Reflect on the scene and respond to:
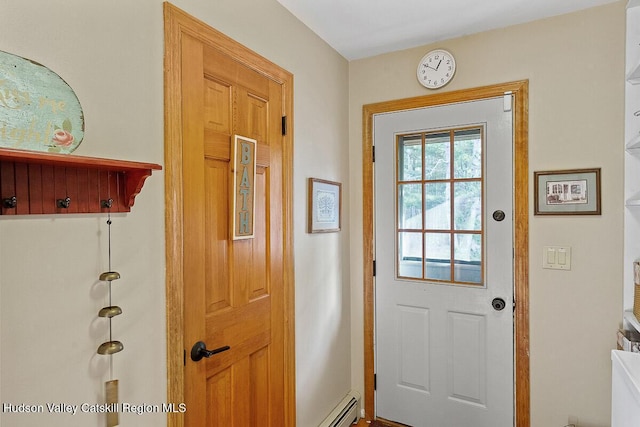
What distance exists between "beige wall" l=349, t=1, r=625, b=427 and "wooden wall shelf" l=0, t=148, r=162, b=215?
2.05m

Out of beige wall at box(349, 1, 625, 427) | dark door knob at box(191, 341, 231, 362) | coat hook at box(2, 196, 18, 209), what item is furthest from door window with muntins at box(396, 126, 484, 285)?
coat hook at box(2, 196, 18, 209)

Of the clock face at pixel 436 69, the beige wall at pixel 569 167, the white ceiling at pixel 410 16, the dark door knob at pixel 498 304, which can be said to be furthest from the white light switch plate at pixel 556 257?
the white ceiling at pixel 410 16

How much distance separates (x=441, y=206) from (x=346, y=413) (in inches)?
59.2

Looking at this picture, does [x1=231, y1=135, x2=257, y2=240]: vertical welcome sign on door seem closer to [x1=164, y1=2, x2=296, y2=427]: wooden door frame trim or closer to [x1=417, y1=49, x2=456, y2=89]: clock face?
[x1=164, y1=2, x2=296, y2=427]: wooden door frame trim

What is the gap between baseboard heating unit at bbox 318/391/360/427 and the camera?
2209mm

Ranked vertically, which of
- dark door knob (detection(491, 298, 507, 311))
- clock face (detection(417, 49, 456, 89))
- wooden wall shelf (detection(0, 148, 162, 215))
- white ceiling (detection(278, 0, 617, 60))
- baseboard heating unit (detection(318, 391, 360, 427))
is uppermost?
white ceiling (detection(278, 0, 617, 60))

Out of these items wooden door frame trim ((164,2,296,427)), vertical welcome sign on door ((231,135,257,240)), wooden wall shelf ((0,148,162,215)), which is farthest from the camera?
vertical welcome sign on door ((231,135,257,240))

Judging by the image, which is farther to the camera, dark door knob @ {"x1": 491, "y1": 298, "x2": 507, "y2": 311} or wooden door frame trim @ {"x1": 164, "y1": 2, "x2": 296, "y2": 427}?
dark door knob @ {"x1": 491, "y1": 298, "x2": 507, "y2": 311}

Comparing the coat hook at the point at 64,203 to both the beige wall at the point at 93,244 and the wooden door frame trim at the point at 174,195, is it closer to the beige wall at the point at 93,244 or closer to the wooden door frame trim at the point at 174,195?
the beige wall at the point at 93,244

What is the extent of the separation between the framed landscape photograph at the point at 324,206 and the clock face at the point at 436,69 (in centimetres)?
88

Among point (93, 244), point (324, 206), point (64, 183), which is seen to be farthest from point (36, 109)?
point (324, 206)

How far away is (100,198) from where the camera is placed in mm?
1001

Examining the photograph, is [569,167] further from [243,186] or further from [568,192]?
[243,186]

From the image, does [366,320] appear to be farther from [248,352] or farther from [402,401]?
[248,352]
